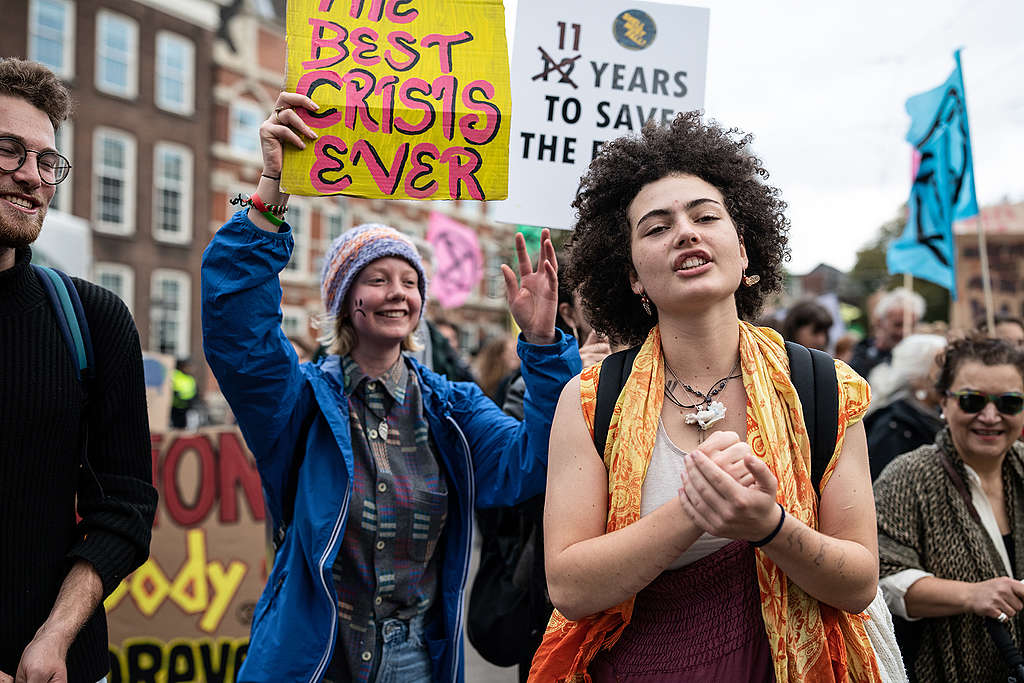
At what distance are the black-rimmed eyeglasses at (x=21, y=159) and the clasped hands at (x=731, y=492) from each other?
1.52 metres

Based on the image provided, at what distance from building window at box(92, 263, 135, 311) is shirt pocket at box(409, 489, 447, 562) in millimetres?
20948

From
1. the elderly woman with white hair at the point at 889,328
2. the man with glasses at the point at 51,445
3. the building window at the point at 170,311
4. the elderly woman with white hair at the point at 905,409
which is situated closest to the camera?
the man with glasses at the point at 51,445

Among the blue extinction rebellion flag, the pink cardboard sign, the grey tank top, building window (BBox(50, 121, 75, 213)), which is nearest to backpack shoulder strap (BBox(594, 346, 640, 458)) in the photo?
the grey tank top

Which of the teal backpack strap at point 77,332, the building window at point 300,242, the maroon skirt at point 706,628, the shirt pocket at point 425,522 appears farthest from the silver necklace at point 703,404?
the building window at point 300,242

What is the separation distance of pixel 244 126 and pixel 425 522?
79.5 feet

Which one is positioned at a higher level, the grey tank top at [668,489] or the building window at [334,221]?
the building window at [334,221]

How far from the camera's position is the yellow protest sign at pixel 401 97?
2.14 m

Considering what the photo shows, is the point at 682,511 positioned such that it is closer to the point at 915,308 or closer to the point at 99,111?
the point at 915,308

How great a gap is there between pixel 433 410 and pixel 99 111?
21752 millimetres

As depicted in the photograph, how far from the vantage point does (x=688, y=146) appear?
6.53ft

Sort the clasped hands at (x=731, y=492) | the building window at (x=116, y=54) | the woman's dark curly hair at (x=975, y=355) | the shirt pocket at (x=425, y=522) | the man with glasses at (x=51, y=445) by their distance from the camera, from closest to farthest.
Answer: the clasped hands at (x=731, y=492) < the man with glasses at (x=51, y=445) < the shirt pocket at (x=425, y=522) < the woman's dark curly hair at (x=975, y=355) < the building window at (x=116, y=54)

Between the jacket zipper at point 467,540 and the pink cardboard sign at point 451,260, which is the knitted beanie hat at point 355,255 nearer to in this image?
the jacket zipper at point 467,540

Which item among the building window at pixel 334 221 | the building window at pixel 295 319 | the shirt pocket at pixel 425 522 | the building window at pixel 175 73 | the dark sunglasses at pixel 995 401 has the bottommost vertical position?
the building window at pixel 295 319

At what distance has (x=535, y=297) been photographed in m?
2.34
